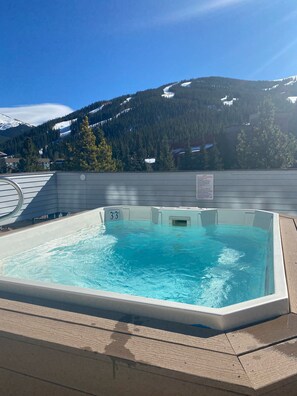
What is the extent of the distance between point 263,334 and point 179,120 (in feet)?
157

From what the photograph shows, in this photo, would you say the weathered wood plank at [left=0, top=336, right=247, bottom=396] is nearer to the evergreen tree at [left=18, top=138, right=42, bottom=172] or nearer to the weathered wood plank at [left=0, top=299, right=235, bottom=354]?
the weathered wood plank at [left=0, top=299, right=235, bottom=354]

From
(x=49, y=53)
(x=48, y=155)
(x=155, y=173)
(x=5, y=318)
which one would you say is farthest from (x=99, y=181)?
(x=48, y=155)

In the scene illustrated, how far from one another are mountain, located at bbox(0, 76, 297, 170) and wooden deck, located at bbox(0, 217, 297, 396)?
51.2ft

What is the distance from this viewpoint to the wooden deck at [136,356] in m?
0.87

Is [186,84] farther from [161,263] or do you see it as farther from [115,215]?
[161,263]

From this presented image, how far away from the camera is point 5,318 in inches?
47.9

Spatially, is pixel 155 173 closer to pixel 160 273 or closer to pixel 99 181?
pixel 99 181

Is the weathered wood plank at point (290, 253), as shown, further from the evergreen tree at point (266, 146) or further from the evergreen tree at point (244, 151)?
the evergreen tree at point (244, 151)

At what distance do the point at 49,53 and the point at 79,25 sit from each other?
159 inches

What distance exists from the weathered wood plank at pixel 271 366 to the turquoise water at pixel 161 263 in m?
1.11

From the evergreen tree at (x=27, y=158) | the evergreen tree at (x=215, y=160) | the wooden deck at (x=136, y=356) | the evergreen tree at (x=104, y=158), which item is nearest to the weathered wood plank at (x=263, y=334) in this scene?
the wooden deck at (x=136, y=356)

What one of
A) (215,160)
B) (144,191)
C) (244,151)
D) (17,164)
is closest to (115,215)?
(144,191)

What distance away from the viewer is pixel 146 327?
112 cm

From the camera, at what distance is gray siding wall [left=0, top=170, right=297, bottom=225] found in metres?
5.16
